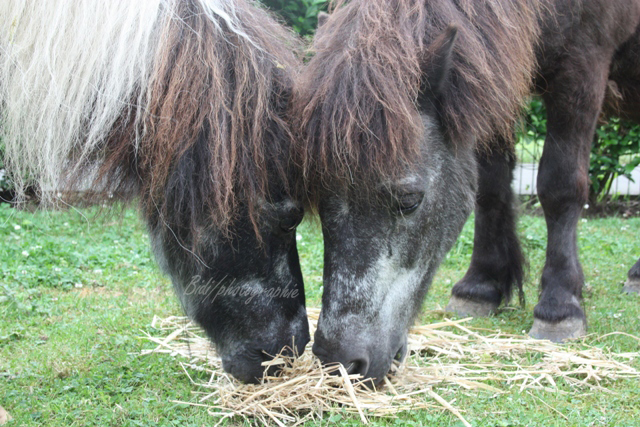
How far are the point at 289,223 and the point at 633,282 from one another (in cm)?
332

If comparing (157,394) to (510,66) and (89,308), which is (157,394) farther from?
(510,66)

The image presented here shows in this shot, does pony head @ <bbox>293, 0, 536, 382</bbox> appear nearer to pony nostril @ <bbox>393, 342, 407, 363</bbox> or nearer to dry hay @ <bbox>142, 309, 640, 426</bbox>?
pony nostril @ <bbox>393, 342, 407, 363</bbox>

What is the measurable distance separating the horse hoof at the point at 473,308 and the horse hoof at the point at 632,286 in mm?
1221

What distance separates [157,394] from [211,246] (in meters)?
0.77

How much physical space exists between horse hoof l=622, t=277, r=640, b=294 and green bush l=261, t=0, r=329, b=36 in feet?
11.4

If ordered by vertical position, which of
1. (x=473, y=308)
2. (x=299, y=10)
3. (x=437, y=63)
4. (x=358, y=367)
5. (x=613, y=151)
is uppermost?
(x=299, y=10)

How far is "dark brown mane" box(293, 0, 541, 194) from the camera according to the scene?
255cm

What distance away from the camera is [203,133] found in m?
2.56

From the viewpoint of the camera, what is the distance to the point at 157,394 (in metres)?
2.93

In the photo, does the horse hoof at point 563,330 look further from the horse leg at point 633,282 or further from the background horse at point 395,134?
the horse leg at point 633,282

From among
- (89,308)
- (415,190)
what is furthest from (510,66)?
(89,308)

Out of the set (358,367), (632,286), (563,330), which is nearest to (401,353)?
(358,367)

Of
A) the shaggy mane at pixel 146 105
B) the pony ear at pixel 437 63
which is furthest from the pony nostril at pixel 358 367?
the pony ear at pixel 437 63

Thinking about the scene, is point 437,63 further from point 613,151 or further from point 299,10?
point 613,151
